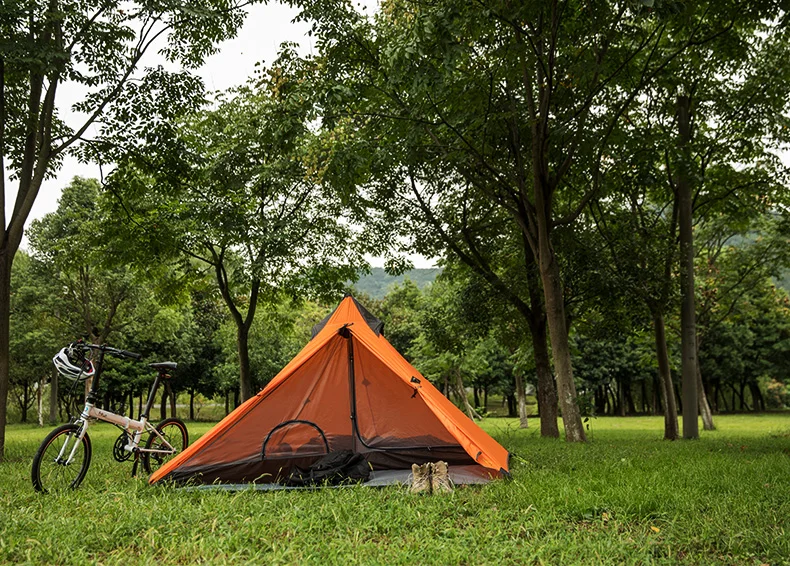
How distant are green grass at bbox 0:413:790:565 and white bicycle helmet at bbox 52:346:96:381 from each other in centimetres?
108

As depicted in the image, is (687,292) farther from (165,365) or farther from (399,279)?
(399,279)

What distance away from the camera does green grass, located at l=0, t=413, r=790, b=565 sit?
145 inches

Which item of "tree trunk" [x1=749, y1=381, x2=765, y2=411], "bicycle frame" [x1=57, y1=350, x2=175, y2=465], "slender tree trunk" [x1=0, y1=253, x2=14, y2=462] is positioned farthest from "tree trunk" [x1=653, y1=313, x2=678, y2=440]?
"tree trunk" [x1=749, y1=381, x2=765, y2=411]

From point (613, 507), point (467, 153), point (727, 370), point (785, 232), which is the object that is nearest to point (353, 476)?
point (613, 507)

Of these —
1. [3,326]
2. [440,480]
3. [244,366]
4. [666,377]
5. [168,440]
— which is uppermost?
[3,326]

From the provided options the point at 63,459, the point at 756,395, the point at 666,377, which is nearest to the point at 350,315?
the point at 63,459

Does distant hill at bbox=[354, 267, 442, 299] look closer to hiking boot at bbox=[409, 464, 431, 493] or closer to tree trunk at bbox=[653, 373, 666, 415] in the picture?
hiking boot at bbox=[409, 464, 431, 493]

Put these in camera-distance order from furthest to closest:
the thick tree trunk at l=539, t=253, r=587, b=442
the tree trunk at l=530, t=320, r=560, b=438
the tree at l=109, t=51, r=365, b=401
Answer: the tree trunk at l=530, t=320, r=560, b=438 → the tree at l=109, t=51, r=365, b=401 → the thick tree trunk at l=539, t=253, r=587, b=442

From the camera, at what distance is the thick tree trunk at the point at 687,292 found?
489 inches

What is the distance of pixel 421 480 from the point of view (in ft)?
17.9

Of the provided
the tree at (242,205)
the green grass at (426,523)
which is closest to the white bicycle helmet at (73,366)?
the green grass at (426,523)

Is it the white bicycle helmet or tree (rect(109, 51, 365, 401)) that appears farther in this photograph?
tree (rect(109, 51, 365, 401))

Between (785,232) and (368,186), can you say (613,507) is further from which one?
(785,232)

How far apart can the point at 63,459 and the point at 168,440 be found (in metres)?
1.51
